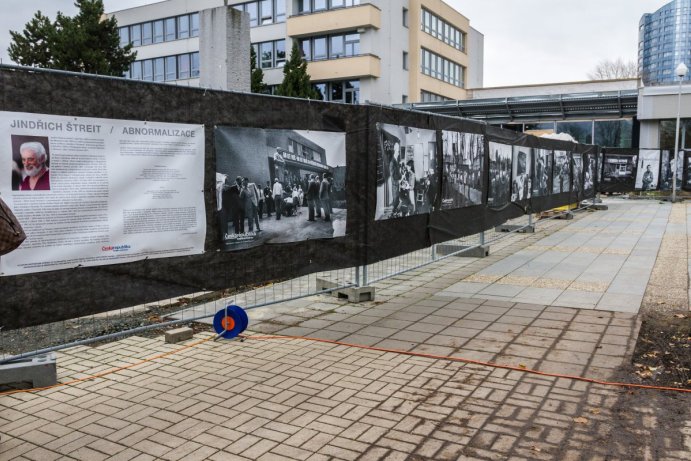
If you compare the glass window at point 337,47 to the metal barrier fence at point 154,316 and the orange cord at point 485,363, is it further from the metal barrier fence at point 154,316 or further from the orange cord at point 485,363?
the orange cord at point 485,363

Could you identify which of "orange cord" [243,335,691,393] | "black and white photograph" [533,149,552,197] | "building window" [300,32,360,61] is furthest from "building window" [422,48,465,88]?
"orange cord" [243,335,691,393]

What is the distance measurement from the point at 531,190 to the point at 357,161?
8378 millimetres

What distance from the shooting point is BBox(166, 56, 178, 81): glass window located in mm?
54812

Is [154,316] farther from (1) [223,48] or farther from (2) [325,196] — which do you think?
(1) [223,48]

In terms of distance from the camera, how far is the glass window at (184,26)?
176ft

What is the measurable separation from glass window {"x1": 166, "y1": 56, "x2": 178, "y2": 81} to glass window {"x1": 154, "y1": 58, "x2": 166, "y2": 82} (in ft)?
1.74

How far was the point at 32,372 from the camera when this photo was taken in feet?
16.4

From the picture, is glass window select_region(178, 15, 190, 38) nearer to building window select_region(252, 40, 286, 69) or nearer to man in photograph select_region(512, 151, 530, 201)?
building window select_region(252, 40, 286, 69)

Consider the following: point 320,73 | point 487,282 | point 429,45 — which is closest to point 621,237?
point 487,282

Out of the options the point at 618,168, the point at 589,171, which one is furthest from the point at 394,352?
the point at 618,168

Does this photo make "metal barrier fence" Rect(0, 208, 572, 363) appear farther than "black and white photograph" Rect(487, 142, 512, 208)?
No

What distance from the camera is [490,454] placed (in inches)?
151

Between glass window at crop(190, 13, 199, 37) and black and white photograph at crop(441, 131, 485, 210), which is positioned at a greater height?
glass window at crop(190, 13, 199, 37)

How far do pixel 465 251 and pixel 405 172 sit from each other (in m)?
3.82
